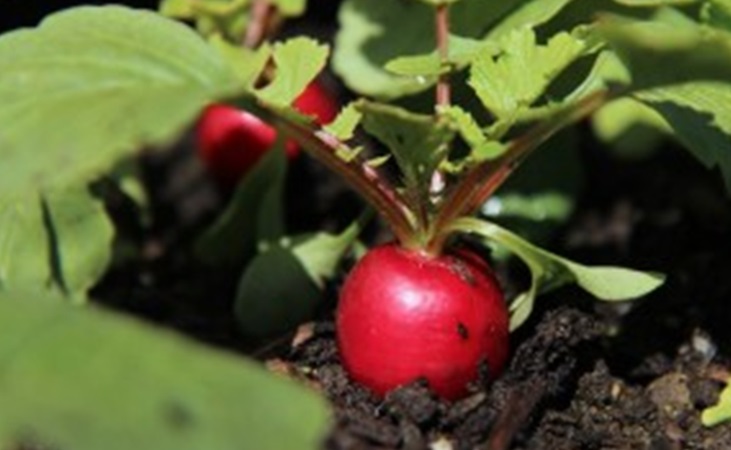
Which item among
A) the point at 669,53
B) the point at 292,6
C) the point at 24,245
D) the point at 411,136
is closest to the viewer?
the point at 669,53

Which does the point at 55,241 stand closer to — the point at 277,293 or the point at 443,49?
the point at 277,293

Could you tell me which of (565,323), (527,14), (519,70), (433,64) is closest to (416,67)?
(433,64)

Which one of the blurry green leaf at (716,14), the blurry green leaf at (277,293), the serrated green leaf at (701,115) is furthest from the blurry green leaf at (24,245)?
the blurry green leaf at (716,14)

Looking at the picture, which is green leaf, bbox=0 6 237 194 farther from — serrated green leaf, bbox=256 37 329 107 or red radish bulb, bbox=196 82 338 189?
red radish bulb, bbox=196 82 338 189

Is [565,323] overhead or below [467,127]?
below

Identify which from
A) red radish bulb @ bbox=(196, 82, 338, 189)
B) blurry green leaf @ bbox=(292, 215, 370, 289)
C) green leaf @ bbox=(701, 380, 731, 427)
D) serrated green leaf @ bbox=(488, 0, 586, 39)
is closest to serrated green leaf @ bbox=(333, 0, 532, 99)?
serrated green leaf @ bbox=(488, 0, 586, 39)

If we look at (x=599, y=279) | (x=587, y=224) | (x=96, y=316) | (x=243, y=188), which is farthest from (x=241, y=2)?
(x=96, y=316)

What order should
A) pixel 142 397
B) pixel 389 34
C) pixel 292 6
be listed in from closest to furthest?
pixel 142 397
pixel 389 34
pixel 292 6
